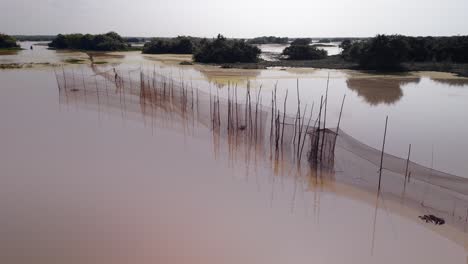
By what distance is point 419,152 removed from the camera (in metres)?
7.97

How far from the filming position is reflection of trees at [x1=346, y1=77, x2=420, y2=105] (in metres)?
13.9

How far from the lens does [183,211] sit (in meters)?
5.63

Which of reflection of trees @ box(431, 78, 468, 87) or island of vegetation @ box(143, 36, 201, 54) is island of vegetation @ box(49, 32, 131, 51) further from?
reflection of trees @ box(431, 78, 468, 87)

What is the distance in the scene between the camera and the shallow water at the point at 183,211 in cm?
469

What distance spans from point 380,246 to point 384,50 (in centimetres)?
1864

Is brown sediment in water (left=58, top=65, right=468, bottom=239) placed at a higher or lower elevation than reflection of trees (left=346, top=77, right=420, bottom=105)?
lower

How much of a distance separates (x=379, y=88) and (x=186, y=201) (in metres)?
12.6

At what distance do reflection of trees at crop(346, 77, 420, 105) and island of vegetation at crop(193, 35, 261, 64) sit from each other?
381 inches

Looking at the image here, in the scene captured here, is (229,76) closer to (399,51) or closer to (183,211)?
(399,51)

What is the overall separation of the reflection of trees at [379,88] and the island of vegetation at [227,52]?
9.69m

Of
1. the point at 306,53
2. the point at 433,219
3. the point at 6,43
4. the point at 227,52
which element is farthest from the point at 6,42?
the point at 433,219

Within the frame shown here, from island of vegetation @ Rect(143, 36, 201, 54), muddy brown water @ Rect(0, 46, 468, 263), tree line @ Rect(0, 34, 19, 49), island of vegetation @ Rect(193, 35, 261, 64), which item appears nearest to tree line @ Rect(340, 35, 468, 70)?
island of vegetation @ Rect(193, 35, 261, 64)

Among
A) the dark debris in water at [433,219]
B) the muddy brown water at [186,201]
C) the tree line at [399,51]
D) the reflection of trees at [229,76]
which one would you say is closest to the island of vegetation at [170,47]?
the reflection of trees at [229,76]

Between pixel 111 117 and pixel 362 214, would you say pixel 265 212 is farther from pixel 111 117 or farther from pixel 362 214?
pixel 111 117
